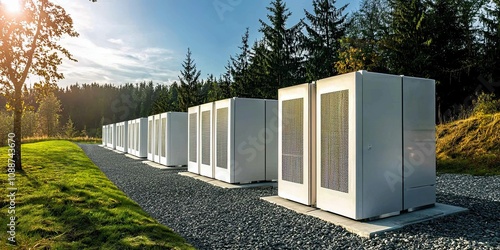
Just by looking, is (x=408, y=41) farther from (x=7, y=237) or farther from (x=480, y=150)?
(x=7, y=237)

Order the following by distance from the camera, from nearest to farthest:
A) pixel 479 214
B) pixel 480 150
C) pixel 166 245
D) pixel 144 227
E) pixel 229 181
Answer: pixel 166 245 → pixel 144 227 → pixel 479 214 → pixel 229 181 → pixel 480 150

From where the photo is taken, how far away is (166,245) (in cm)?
380

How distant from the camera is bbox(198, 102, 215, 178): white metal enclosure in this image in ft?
32.1

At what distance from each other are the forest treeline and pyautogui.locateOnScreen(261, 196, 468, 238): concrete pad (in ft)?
25.8

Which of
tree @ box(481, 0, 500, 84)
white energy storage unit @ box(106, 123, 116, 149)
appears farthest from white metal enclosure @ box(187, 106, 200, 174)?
white energy storage unit @ box(106, 123, 116, 149)

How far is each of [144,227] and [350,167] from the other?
9.54ft

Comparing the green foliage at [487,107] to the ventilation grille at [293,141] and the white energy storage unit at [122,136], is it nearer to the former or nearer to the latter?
the ventilation grille at [293,141]

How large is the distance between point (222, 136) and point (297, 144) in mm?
3445

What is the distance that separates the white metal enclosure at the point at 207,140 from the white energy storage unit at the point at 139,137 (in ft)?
28.9

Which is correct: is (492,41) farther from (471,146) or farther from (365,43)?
(471,146)

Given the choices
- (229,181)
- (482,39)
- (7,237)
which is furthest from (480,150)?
(7,237)

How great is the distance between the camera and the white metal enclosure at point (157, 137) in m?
14.8

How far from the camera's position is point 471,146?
12.4m

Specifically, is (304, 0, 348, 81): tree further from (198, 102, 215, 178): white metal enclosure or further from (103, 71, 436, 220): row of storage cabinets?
(103, 71, 436, 220): row of storage cabinets
